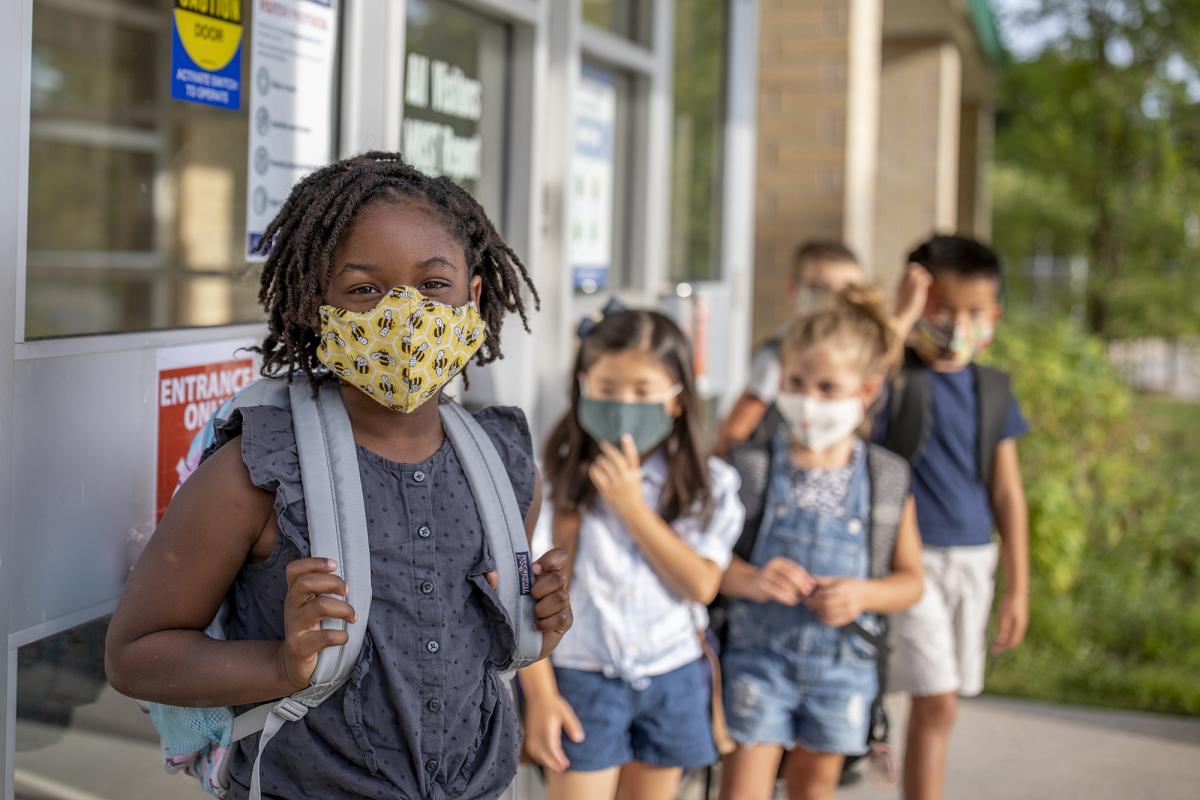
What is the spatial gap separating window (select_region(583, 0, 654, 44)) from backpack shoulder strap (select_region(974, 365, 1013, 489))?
178 cm

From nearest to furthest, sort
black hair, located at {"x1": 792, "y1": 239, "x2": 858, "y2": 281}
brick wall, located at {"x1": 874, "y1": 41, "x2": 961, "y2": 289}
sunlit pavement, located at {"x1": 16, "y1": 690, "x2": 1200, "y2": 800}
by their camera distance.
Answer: sunlit pavement, located at {"x1": 16, "y1": 690, "x2": 1200, "y2": 800}, black hair, located at {"x1": 792, "y1": 239, "x2": 858, "y2": 281}, brick wall, located at {"x1": 874, "y1": 41, "x2": 961, "y2": 289}

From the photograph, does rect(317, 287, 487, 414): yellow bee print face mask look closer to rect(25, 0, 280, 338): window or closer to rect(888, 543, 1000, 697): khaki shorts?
rect(25, 0, 280, 338): window

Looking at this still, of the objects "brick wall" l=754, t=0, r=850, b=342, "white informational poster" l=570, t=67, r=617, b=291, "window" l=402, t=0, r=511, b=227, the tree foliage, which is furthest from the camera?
the tree foliage

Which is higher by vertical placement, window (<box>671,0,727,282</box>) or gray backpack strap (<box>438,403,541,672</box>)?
window (<box>671,0,727,282</box>)

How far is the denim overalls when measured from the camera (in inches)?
137

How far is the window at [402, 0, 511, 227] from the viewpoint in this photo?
3.72 m

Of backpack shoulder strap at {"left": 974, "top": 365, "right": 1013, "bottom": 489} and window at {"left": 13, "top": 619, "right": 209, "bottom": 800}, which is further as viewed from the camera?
backpack shoulder strap at {"left": 974, "top": 365, "right": 1013, "bottom": 489}

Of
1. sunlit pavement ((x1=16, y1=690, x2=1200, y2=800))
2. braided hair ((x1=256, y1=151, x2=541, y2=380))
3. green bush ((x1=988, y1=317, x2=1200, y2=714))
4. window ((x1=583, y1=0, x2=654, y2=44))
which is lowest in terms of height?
sunlit pavement ((x1=16, y1=690, x2=1200, y2=800))

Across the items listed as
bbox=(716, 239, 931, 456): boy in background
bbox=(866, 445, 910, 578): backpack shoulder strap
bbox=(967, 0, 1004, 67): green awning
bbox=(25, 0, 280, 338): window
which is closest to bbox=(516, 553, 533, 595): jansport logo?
bbox=(25, 0, 280, 338): window

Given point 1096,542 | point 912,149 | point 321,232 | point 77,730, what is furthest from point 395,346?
point 912,149

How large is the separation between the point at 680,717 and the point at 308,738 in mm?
1495

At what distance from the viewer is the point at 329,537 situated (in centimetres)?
183

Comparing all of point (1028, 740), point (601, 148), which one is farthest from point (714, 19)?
point (1028, 740)

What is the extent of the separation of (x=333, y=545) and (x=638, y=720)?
160 centimetres
